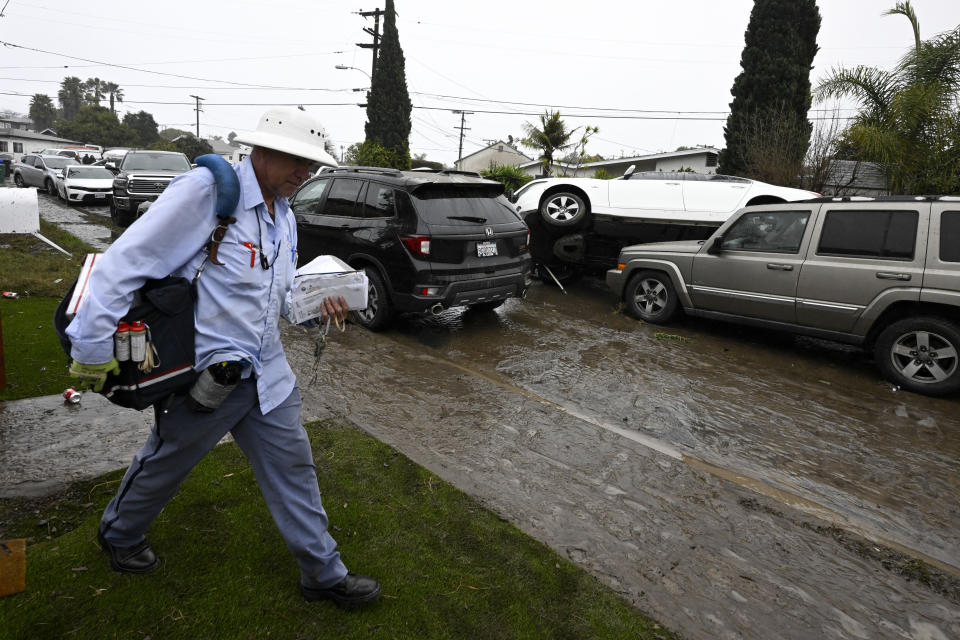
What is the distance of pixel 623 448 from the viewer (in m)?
4.16

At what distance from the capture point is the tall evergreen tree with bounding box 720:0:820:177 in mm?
17328

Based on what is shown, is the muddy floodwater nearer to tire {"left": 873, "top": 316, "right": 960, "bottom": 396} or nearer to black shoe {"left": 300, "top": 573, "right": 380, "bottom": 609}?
tire {"left": 873, "top": 316, "right": 960, "bottom": 396}

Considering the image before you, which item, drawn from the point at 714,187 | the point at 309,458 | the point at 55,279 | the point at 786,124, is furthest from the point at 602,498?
the point at 786,124

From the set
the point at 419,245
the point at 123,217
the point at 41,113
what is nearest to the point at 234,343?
the point at 419,245

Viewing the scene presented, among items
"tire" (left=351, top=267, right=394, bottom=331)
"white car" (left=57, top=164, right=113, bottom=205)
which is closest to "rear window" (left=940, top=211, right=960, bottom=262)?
"tire" (left=351, top=267, right=394, bottom=331)

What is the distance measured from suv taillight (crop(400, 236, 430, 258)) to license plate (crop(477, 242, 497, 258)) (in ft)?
2.04

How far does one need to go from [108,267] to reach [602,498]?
2.77 metres

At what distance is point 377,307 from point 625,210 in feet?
14.6

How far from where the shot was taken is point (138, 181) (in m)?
13.5

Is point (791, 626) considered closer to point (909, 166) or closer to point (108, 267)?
point (108, 267)

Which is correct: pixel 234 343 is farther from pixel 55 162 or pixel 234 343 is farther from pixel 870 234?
pixel 55 162

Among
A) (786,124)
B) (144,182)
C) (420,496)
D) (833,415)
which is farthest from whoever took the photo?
(786,124)

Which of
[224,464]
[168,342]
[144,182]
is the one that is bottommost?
[224,464]

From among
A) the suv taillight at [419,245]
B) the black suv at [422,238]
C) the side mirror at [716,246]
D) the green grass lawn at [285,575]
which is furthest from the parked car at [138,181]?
the green grass lawn at [285,575]
